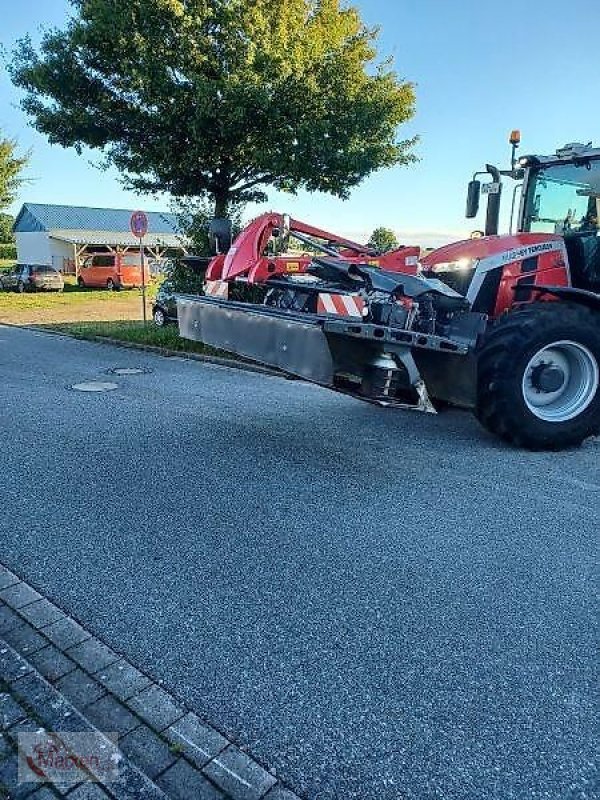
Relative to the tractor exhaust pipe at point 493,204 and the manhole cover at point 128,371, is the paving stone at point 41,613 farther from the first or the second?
the manhole cover at point 128,371

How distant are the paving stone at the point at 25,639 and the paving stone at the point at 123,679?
14.6 inches

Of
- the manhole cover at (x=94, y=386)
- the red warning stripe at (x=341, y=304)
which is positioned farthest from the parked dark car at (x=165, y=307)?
the red warning stripe at (x=341, y=304)

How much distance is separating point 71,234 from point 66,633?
39.6 meters

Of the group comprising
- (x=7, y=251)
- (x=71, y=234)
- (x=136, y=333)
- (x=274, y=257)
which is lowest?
(x=136, y=333)

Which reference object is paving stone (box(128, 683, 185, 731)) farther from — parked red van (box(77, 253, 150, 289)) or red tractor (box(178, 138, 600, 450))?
parked red van (box(77, 253, 150, 289))

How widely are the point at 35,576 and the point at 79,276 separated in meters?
33.4

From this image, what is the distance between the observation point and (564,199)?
6.16 metres

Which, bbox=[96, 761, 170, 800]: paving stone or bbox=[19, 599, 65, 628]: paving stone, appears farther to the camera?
bbox=[19, 599, 65, 628]: paving stone

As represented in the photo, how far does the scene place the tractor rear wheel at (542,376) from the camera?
16.5 feet

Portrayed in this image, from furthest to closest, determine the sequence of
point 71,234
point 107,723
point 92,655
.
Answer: point 71,234 → point 92,655 → point 107,723

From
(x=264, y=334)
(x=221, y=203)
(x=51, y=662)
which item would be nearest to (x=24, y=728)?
(x=51, y=662)

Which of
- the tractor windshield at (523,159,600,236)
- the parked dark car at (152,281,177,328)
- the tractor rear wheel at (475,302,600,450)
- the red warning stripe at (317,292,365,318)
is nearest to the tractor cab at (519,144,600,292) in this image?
the tractor windshield at (523,159,600,236)

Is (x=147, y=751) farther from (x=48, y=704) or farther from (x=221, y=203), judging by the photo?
(x=221, y=203)

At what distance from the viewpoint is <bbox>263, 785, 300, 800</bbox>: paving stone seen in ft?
6.48
